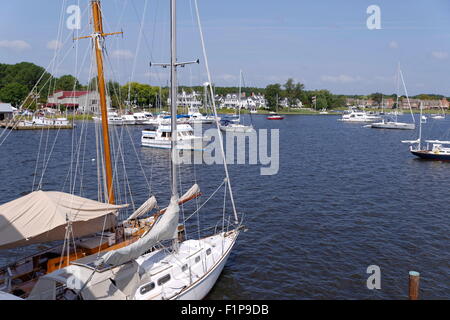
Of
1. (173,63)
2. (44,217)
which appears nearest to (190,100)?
(173,63)

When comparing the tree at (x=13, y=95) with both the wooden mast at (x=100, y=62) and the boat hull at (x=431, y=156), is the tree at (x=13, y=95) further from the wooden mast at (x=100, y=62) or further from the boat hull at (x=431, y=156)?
the wooden mast at (x=100, y=62)

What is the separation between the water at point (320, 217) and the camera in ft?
61.7

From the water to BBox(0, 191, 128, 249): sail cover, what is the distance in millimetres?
6752

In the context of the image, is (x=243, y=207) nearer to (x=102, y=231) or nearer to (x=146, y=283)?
(x=102, y=231)

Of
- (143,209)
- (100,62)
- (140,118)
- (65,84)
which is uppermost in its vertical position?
(65,84)

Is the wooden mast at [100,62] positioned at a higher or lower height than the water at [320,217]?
higher

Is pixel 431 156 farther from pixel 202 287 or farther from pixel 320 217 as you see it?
pixel 202 287

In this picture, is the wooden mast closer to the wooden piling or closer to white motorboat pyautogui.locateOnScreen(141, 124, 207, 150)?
the wooden piling

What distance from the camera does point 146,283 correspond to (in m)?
14.0

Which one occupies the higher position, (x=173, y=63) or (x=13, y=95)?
(x=13, y=95)

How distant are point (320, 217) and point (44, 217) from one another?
65.5 feet

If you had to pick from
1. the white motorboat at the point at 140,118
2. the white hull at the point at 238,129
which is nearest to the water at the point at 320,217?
the white hull at the point at 238,129

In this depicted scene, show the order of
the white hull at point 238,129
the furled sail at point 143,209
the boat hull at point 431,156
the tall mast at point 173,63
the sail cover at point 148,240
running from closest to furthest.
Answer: the sail cover at point 148,240, the tall mast at point 173,63, the furled sail at point 143,209, the boat hull at point 431,156, the white hull at point 238,129

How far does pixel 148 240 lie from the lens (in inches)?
558
